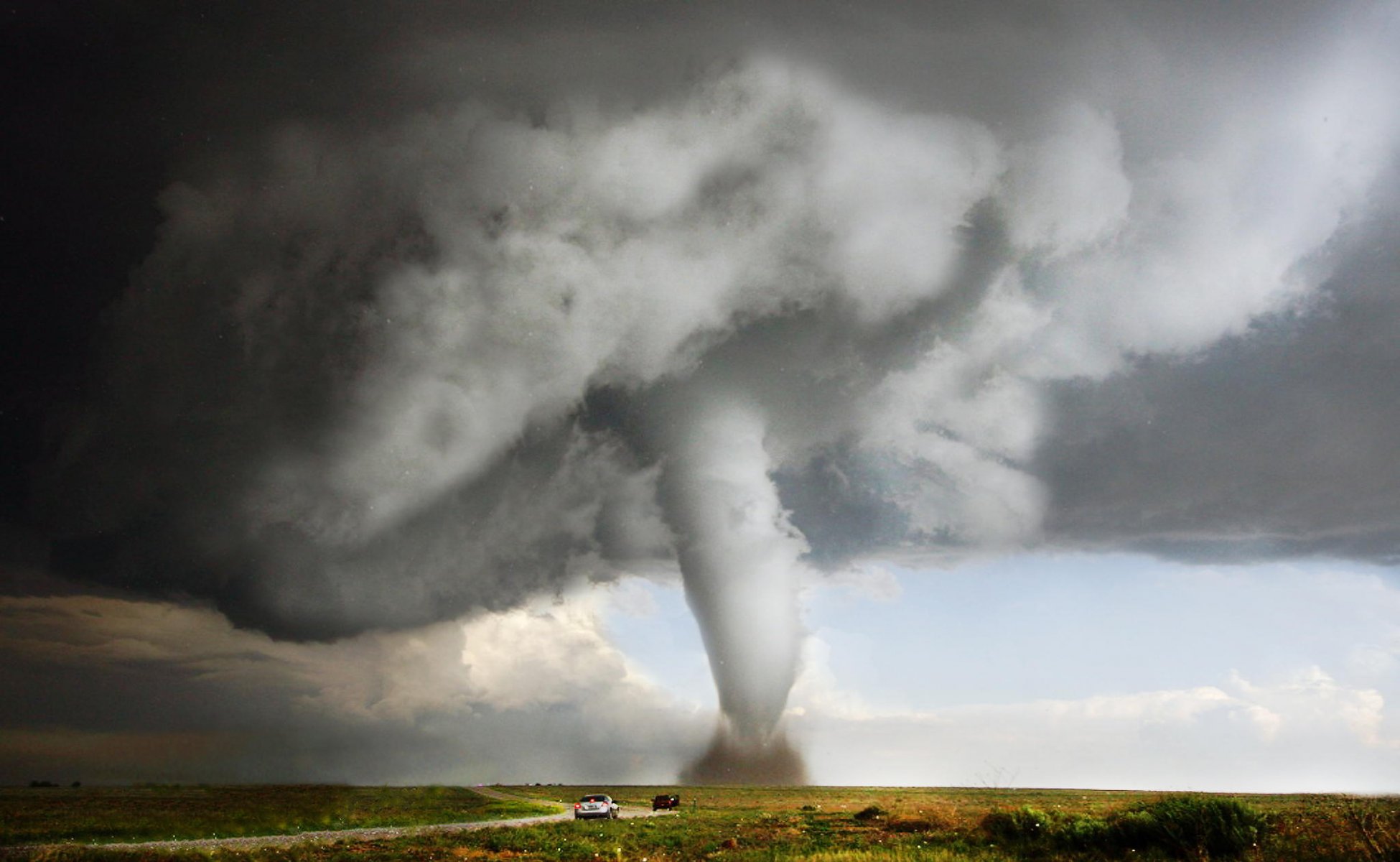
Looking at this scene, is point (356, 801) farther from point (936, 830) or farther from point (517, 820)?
point (936, 830)

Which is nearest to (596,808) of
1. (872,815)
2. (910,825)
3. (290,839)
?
(872,815)

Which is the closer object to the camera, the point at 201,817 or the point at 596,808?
the point at 596,808

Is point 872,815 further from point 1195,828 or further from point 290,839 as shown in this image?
point 290,839

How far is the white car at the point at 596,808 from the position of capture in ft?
190

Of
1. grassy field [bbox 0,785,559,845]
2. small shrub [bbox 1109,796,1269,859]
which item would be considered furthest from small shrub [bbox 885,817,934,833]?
grassy field [bbox 0,785,559,845]

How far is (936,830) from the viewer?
120 feet

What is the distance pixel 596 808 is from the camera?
A: 58.4 m

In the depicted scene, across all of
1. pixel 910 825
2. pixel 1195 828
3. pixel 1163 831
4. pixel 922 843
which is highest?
pixel 1195 828

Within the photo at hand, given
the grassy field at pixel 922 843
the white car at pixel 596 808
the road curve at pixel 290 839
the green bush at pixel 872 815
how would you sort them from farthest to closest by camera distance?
the white car at pixel 596 808 → the green bush at pixel 872 815 → the road curve at pixel 290 839 → the grassy field at pixel 922 843

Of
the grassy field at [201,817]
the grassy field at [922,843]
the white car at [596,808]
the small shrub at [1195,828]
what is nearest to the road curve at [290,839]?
the grassy field at [922,843]

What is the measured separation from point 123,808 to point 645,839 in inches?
2488

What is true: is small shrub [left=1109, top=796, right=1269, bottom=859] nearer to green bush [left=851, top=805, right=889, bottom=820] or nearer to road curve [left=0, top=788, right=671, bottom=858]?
green bush [left=851, top=805, right=889, bottom=820]

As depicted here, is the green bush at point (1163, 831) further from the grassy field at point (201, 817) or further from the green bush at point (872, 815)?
the grassy field at point (201, 817)

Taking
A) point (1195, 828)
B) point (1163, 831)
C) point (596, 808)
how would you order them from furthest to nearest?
point (596, 808)
point (1163, 831)
point (1195, 828)
